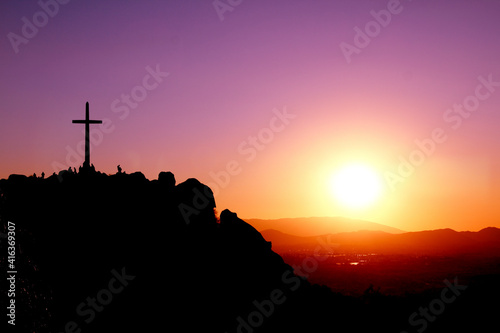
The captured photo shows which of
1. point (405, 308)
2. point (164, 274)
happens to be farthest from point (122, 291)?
point (405, 308)

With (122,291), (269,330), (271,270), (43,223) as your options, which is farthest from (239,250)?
(43,223)

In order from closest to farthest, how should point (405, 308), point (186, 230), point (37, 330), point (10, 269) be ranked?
point (37, 330), point (10, 269), point (186, 230), point (405, 308)

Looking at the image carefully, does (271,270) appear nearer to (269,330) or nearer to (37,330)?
(269,330)

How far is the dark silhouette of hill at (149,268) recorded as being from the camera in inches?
1007

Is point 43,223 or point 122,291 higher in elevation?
point 43,223

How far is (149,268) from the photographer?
27781 mm

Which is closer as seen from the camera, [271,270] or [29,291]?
[29,291]

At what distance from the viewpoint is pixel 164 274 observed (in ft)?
91.6

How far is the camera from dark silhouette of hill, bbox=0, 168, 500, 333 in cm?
2558

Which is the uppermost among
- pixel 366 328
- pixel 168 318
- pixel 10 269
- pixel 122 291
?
pixel 10 269

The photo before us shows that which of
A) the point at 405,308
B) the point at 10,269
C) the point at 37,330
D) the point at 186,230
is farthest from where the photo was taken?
the point at 405,308

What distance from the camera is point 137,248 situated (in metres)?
28.4

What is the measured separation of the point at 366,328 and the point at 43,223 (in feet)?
78.6

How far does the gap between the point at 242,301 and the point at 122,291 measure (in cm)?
807
